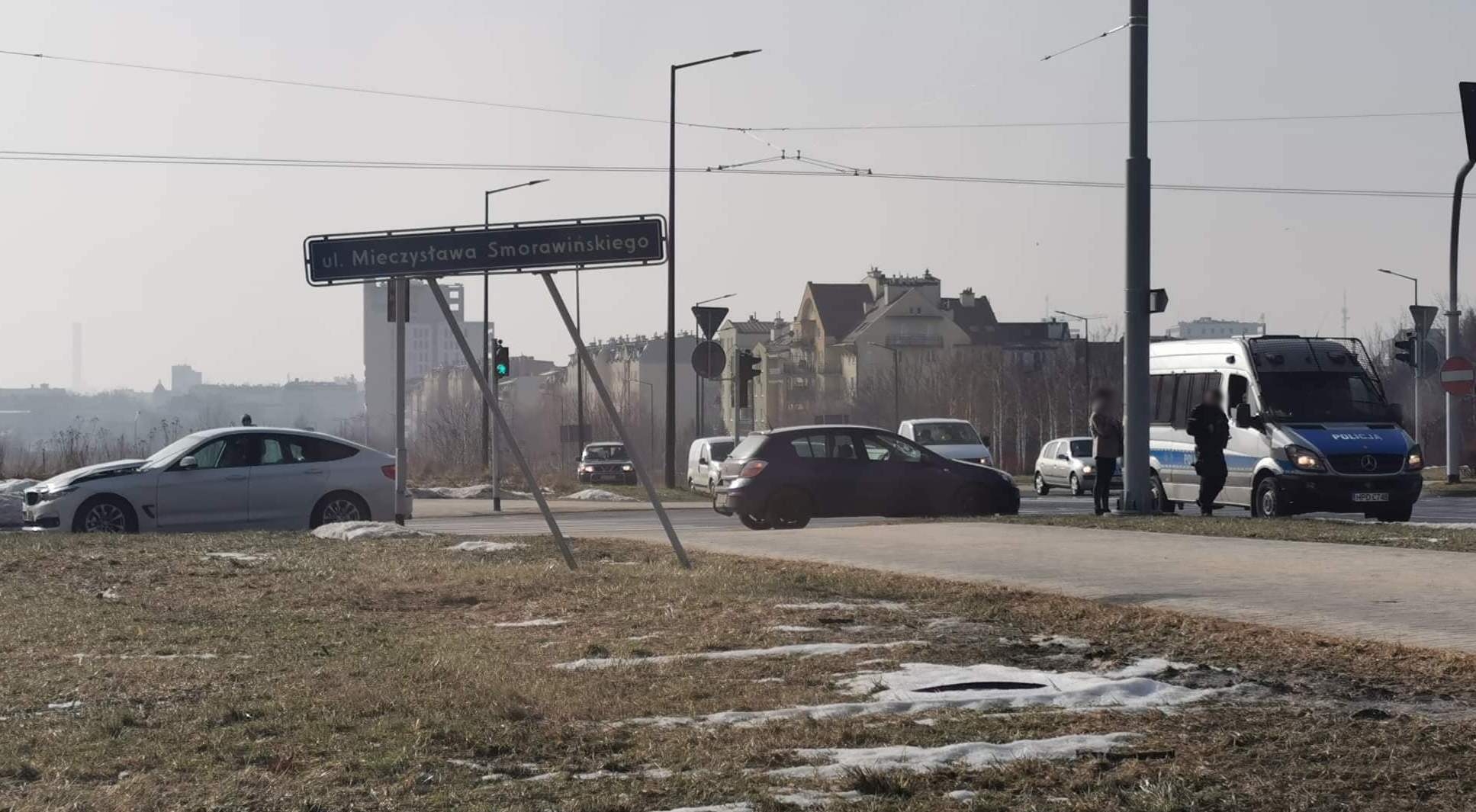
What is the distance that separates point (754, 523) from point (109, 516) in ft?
26.9

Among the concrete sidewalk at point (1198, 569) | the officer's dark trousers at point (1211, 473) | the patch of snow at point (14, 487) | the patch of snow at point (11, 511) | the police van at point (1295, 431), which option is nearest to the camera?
the concrete sidewalk at point (1198, 569)

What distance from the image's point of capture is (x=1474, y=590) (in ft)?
36.6

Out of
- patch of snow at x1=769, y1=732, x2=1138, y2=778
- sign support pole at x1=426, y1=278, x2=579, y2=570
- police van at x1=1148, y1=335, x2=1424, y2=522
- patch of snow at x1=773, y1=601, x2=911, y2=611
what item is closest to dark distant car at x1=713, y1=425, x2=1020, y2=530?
police van at x1=1148, y1=335, x2=1424, y2=522

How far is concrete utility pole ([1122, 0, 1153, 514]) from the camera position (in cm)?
2106

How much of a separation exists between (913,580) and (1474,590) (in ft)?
12.4

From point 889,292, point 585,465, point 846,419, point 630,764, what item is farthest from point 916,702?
point 889,292

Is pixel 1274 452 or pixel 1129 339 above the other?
pixel 1129 339

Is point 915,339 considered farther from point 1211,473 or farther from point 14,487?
point 1211,473

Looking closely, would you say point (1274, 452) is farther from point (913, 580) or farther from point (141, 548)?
point (141, 548)

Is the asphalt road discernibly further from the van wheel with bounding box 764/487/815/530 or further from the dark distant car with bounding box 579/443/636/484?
the dark distant car with bounding box 579/443/636/484

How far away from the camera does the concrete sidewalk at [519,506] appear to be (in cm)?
3194

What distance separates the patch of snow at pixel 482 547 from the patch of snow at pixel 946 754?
10875 mm

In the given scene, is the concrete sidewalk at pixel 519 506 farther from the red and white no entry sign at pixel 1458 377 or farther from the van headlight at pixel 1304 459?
the red and white no entry sign at pixel 1458 377

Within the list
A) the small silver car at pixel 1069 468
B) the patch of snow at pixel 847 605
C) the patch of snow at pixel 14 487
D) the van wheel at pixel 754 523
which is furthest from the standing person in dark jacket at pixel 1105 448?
the small silver car at pixel 1069 468
